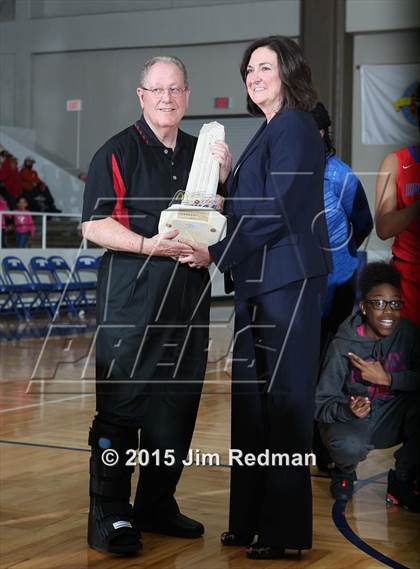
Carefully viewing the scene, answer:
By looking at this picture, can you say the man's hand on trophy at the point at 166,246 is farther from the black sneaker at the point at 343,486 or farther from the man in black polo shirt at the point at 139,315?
the black sneaker at the point at 343,486

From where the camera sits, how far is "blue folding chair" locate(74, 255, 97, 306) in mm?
11453

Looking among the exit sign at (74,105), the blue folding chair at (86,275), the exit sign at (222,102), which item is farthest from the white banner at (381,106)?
the exit sign at (74,105)

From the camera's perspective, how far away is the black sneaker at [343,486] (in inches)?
128

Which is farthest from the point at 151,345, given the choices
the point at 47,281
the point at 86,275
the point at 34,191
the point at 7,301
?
the point at 34,191

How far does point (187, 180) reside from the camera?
2615 millimetres

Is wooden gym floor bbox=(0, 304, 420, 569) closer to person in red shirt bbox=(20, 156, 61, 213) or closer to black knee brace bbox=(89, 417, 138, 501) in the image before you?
black knee brace bbox=(89, 417, 138, 501)

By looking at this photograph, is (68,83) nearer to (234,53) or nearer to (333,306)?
(234,53)

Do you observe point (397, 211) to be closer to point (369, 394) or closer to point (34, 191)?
point (369, 394)

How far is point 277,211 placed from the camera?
2354 mm

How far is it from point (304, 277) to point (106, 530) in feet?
2.94

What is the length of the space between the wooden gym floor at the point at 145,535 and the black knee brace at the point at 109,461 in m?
0.18

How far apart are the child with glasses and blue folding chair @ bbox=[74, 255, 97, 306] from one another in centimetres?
838

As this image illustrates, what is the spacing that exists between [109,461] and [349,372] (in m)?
0.92

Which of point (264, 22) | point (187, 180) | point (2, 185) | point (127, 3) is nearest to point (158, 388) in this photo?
point (187, 180)
